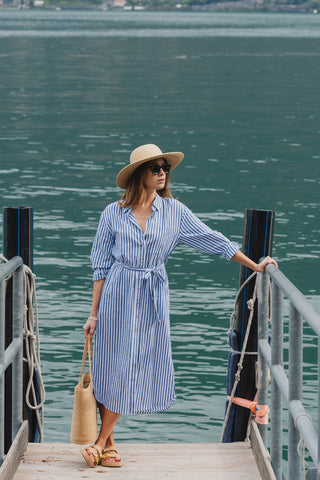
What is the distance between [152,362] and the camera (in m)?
5.99

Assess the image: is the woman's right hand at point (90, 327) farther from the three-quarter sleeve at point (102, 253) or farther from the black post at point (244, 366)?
the black post at point (244, 366)

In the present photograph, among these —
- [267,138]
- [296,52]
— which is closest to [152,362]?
[267,138]

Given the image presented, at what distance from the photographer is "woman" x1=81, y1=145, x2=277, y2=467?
231 inches

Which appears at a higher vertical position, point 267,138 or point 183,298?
point 267,138

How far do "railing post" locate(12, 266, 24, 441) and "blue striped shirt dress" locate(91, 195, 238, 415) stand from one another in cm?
46

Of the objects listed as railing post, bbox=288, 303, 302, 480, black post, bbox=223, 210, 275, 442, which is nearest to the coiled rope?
black post, bbox=223, 210, 275, 442

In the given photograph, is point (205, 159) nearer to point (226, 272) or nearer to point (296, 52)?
point (226, 272)

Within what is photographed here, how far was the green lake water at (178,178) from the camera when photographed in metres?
11.2

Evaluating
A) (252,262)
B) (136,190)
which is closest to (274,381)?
(252,262)

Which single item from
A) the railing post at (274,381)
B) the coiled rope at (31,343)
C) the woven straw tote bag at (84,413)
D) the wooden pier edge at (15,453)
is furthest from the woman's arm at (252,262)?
the wooden pier edge at (15,453)

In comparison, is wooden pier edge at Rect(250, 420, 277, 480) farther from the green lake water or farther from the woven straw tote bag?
the green lake water

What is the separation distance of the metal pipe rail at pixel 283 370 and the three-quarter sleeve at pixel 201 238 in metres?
0.25

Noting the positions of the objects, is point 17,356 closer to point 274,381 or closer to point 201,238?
point 201,238

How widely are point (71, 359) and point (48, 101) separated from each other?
32.0 metres
